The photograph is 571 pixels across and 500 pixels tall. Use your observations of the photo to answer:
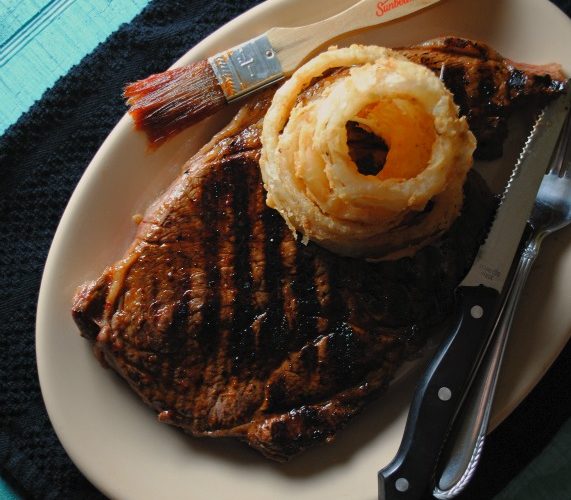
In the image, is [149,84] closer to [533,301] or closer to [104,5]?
[104,5]

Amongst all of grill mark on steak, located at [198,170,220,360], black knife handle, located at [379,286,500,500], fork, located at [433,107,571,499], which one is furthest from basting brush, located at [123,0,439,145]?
black knife handle, located at [379,286,500,500]

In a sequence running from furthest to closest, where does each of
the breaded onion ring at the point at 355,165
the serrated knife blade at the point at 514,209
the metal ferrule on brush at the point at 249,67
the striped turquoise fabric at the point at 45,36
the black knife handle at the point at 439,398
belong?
the striped turquoise fabric at the point at 45,36 → the metal ferrule on brush at the point at 249,67 → the serrated knife blade at the point at 514,209 → the black knife handle at the point at 439,398 → the breaded onion ring at the point at 355,165

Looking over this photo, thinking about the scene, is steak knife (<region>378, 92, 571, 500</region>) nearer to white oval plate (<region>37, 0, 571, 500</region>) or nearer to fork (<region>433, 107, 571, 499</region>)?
fork (<region>433, 107, 571, 499</region>)

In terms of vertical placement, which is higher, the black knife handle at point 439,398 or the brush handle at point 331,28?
the brush handle at point 331,28

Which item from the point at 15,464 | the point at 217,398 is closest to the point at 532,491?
the point at 217,398

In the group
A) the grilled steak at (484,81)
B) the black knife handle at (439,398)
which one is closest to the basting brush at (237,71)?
the grilled steak at (484,81)

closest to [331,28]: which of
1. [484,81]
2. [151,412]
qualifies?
[484,81]

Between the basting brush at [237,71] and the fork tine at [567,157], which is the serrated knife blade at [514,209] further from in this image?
the basting brush at [237,71]

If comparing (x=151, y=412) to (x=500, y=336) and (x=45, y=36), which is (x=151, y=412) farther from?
(x=45, y=36)
